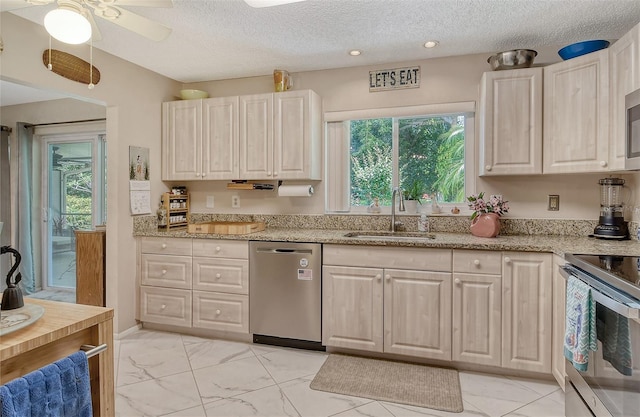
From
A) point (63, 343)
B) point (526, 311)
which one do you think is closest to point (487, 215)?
point (526, 311)

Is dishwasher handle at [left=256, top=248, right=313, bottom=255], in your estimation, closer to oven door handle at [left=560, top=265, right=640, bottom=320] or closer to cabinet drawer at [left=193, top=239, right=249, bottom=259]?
cabinet drawer at [left=193, top=239, right=249, bottom=259]

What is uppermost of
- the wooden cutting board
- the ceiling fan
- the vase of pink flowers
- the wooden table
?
the ceiling fan

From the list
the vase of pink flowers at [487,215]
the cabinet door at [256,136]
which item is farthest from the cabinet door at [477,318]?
the cabinet door at [256,136]

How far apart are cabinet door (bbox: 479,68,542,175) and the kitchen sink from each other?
679 millimetres

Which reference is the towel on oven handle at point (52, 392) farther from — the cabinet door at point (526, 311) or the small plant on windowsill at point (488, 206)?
the small plant on windowsill at point (488, 206)

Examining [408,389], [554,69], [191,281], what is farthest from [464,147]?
[191,281]

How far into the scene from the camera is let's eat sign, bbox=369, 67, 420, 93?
10.2 feet

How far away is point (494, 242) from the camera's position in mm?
2426

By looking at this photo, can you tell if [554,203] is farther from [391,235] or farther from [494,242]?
[391,235]

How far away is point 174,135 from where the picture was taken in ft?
11.6

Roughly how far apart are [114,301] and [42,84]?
1757 mm

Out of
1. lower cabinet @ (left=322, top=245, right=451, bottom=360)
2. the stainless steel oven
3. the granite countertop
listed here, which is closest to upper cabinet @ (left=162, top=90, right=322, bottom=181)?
the granite countertop

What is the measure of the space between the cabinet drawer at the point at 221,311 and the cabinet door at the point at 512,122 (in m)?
2.17

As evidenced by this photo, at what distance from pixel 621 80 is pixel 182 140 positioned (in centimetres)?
339
